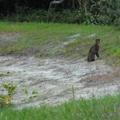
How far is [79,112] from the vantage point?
707cm

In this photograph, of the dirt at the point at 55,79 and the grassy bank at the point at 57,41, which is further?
the grassy bank at the point at 57,41

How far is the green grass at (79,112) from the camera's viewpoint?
680cm

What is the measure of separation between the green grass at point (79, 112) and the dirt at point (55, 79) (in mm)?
2258

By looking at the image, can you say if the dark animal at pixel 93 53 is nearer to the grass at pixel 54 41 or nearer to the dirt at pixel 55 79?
the dirt at pixel 55 79

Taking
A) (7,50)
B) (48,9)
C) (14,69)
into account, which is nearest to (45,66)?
(14,69)

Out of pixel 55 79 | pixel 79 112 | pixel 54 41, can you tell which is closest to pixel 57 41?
pixel 54 41

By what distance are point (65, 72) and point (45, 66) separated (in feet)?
5.96

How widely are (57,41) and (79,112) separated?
14067 mm

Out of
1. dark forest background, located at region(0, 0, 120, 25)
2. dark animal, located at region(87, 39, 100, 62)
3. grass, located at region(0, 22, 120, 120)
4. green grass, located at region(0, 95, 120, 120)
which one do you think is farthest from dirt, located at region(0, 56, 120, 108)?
dark forest background, located at region(0, 0, 120, 25)

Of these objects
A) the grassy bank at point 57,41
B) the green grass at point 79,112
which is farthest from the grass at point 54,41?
the green grass at point 79,112

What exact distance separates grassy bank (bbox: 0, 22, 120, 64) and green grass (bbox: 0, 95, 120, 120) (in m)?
8.26

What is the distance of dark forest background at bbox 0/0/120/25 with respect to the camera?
84.6ft

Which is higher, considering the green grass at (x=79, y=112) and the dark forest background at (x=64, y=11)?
the green grass at (x=79, y=112)

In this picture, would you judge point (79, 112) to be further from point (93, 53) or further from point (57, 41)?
point (57, 41)
